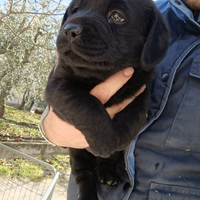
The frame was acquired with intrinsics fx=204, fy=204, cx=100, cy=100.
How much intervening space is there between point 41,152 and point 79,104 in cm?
529

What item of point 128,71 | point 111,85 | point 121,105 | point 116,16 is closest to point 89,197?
point 121,105

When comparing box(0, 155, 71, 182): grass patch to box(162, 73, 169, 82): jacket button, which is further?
box(0, 155, 71, 182): grass patch

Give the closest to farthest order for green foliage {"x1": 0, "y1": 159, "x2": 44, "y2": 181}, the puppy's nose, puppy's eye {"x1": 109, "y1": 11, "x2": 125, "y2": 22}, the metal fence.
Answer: the puppy's nose → puppy's eye {"x1": 109, "y1": 11, "x2": 125, "y2": 22} → the metal fence → green foliage {"x1": 0, "y1": 159, "x2": 44, "y2": 181}

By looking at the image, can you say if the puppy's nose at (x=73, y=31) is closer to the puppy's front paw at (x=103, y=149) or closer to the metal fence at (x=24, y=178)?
the puppy's front paw at (x=103, y=149)

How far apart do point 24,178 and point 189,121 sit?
2.87m

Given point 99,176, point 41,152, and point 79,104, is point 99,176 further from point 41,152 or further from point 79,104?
point 41,152

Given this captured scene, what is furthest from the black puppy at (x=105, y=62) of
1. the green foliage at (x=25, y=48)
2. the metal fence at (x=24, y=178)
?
the green foliage at (x=25, y=48)

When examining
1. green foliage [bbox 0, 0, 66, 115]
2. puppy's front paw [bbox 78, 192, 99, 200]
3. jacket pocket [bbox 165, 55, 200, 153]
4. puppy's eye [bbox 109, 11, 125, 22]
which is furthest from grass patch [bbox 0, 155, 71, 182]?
green foliage [bbox 0, 0, 66, 115]

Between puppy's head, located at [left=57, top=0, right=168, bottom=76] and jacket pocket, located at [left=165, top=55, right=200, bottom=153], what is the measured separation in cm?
27

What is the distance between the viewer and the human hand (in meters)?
1.45

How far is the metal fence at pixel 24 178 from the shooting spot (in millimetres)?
2704

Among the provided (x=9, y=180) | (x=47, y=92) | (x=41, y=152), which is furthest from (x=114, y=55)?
(x=41, y=152)

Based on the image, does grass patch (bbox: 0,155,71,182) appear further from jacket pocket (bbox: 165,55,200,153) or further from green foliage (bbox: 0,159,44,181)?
jacket pocket (bbox: 165,55,200,153)

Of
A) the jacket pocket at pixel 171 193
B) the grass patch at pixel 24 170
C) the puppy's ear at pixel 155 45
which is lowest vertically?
the grass patch at pixel 24 170
